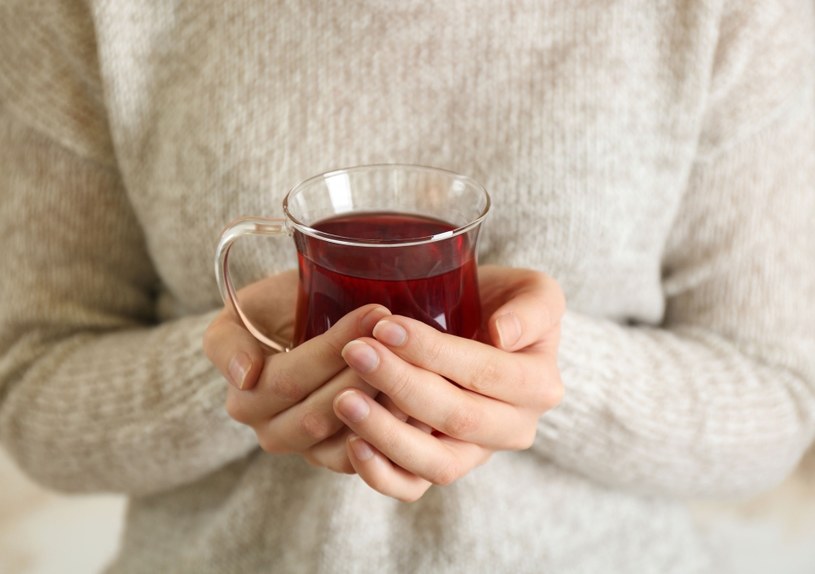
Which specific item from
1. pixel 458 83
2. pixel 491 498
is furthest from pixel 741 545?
pixel 458 83

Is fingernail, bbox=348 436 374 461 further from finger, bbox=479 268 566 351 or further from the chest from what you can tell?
the chest

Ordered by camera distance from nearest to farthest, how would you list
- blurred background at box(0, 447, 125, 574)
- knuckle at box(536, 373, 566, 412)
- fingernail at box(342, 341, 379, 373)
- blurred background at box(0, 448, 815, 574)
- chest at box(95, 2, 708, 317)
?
1. fingernail at box(342, 341, 379, 373)
2. knuckle at box(536, 373, 566, 412)
3. chest at box(95, 2, 708, 317)
4. blurred background at box(0, 448, 815, 574)
5. blurred background at box(0, 447, 125, 574)

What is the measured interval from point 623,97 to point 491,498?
463mm

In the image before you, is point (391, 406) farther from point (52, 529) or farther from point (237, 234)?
point (52, 529)

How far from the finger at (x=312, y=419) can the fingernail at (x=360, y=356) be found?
49 mm

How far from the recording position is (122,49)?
854 mm

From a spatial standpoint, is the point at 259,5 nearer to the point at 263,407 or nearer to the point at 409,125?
the point at 409,125

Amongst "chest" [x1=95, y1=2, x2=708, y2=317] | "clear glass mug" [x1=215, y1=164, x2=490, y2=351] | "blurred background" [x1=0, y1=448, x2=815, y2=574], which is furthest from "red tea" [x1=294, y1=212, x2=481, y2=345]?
"blurred background" [x1=0, y1=448, x2=815, y2=574]

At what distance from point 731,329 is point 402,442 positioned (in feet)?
1.74

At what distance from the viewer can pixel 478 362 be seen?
0.58 meters

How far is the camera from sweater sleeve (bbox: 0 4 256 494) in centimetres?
86

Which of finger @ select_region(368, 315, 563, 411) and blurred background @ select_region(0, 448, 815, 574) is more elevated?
finger @ select_region(368, 315, 563, 411)

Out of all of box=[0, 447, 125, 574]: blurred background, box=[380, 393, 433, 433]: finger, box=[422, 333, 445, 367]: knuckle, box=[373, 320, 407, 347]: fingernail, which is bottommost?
box=[0, 447, 125, 574]: blurred background

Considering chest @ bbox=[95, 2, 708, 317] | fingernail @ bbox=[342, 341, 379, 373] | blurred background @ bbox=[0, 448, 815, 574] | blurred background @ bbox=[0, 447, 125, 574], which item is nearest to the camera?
fingernail @ bbox=[342, 341, 379, 373]
